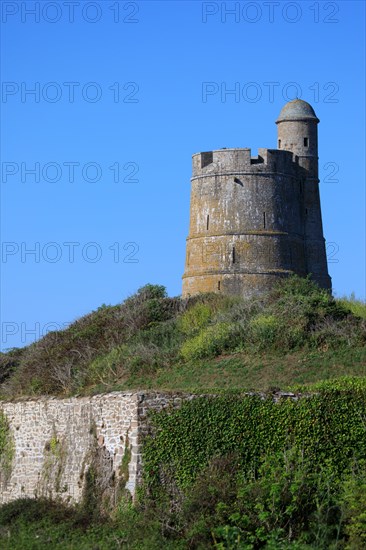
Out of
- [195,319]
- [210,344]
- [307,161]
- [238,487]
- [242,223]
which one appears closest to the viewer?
[238,487]

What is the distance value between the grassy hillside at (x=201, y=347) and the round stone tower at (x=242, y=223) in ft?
7.17

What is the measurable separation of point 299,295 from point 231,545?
1939 centimetres

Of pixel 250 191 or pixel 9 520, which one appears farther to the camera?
pixel 250 191

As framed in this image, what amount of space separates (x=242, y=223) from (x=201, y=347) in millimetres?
10310

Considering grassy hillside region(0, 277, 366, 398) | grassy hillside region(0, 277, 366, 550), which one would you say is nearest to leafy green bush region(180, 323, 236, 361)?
grassy hillside region(0, 277, 366, 398)

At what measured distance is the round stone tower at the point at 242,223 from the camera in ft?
147

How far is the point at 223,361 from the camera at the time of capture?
3416 cm

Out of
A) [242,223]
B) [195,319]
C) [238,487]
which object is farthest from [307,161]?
[238,487]

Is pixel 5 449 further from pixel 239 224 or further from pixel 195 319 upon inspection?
pixel 239 224

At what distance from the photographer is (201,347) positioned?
35.5m

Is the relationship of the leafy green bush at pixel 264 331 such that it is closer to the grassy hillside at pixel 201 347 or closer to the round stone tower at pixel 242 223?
the grassy hillside at pixel 201 347

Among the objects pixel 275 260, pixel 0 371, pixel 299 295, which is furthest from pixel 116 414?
A: pixel 275 260

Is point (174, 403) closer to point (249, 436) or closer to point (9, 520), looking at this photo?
point (249, 436)

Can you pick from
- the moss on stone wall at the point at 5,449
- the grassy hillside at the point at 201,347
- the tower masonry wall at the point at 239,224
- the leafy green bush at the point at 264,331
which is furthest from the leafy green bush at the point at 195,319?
the moss on stone wall at the point at 5,449
